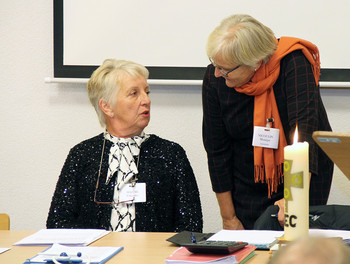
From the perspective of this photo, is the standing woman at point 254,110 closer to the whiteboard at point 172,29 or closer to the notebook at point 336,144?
the whiteboard at point 172,29

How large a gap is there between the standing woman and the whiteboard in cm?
60

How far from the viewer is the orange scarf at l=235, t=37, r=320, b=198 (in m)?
2.34

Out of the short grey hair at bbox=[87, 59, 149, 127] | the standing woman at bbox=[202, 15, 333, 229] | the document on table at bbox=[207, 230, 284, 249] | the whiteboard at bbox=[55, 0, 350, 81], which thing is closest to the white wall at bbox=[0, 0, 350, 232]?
the whiteboard at bbox=[55, 0, 350, 81]

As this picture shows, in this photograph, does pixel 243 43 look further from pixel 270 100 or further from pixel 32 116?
pixel 32 116

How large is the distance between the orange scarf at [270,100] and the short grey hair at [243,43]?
0.05 m

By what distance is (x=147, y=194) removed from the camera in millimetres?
2412

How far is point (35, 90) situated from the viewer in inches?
136

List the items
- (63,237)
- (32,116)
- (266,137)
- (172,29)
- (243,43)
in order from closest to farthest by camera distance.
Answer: (63,237) → (243,43) → (266,137) → (172,29) → (32,116)

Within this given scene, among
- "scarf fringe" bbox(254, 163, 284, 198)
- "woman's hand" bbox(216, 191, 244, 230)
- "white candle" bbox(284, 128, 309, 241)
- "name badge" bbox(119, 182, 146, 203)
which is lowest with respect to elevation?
"woman's hand" bbox(216, 191, 244, 230)

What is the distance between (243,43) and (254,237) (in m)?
0.89

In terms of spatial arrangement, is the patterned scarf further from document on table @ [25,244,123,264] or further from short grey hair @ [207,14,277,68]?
document on table @ [25,244,123,264]

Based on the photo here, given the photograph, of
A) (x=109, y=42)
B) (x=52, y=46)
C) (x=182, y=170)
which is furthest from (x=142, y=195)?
(x=52, y=46)

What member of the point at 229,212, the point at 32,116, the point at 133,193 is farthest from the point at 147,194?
the point at 32,116

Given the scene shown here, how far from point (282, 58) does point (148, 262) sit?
1222mm
